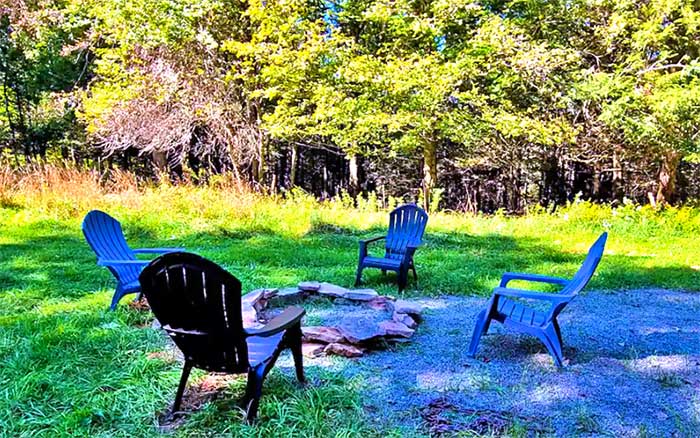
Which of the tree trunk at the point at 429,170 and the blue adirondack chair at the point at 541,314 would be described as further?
the tree trunk at the point at 429,170

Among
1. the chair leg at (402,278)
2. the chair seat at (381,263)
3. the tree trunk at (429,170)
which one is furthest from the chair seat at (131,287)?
the tree trunk at (429,170)

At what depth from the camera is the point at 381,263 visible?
4.74 meters

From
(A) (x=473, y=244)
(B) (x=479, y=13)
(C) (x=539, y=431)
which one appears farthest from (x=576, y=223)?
A: (C) (x=539, y=431)

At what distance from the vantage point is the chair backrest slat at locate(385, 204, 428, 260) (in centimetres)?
509

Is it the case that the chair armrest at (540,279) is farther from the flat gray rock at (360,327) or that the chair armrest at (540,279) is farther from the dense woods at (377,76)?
the dense woods at (377,76)

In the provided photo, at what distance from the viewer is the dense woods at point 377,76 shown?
8.70m

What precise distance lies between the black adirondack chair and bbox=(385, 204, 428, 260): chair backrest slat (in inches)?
116

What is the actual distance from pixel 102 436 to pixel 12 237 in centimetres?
580

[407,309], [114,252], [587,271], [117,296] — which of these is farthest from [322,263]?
[587,271]

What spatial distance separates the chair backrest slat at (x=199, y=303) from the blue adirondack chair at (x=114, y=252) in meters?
1.48

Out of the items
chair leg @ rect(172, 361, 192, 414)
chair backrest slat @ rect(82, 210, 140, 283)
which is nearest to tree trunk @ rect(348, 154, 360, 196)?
chair backrest slat @ rect(82, 210, 140, 283)

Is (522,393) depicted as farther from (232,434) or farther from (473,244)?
(473,244)

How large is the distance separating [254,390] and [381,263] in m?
2.67

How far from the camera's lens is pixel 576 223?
8492 millimetres
